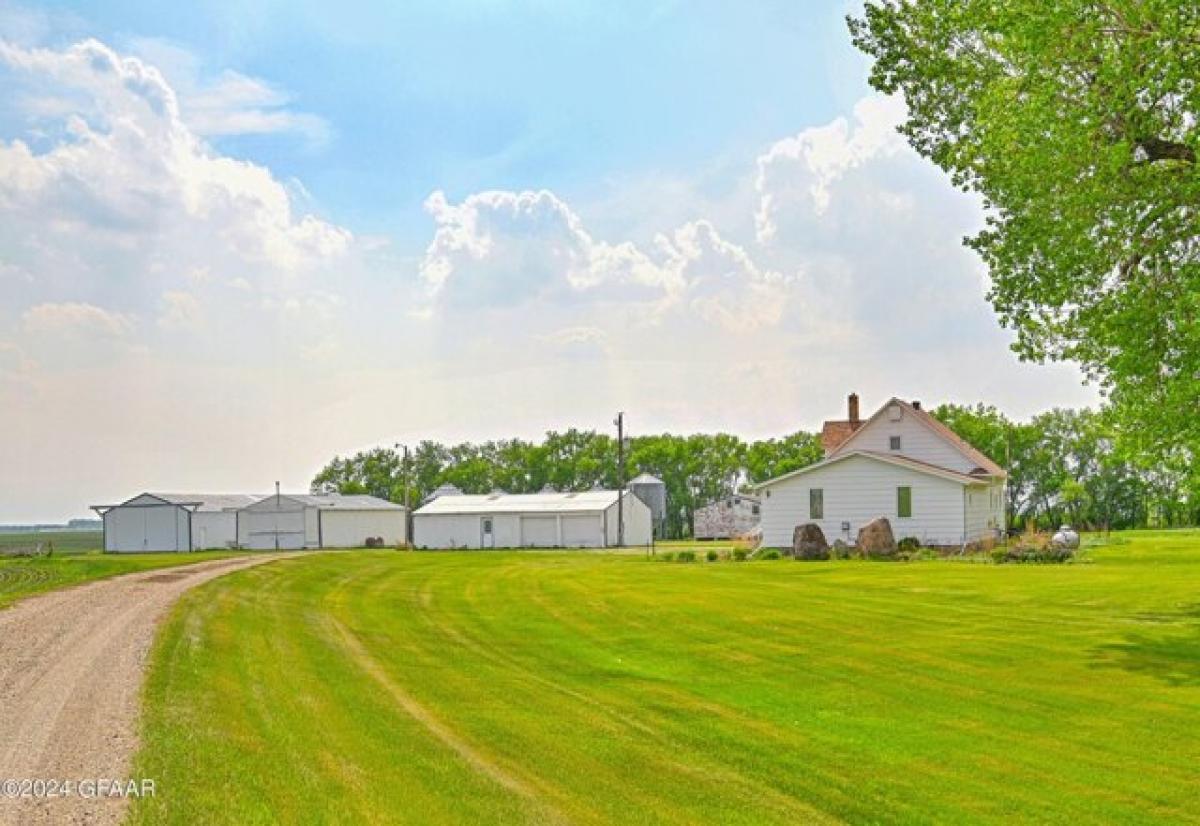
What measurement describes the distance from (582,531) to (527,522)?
3.58 meters

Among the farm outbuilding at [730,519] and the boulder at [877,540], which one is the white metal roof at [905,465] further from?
the farm outbuilding at [730,519]

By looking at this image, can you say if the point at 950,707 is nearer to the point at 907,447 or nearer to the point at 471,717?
the point at 471,717

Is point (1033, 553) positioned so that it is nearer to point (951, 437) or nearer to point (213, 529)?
point (951, 437)

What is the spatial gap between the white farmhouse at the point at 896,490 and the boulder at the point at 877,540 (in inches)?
114

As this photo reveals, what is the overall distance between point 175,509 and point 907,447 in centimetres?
4788

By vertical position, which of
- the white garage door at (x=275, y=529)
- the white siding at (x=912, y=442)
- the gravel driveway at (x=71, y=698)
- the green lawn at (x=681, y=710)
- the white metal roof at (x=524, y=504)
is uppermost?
the white siding at (x=912, y=442)

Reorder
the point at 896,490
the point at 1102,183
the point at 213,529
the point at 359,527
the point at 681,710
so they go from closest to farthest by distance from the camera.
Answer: the point at 681,710 → the point at 1102,183 → the point at 896,490 → the point at 213,529 → the point at 359,527

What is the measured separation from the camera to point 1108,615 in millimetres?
23188

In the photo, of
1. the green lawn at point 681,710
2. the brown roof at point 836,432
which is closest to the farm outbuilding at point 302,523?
the brown roof at point 836,432

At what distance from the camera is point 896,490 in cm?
4825

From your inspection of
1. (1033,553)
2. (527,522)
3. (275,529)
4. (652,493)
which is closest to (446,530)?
(527,522)

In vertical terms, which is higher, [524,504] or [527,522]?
[524,504]

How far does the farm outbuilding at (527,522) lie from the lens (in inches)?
2948

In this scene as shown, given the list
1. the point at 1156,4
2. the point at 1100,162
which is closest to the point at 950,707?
the point at 1100,162
